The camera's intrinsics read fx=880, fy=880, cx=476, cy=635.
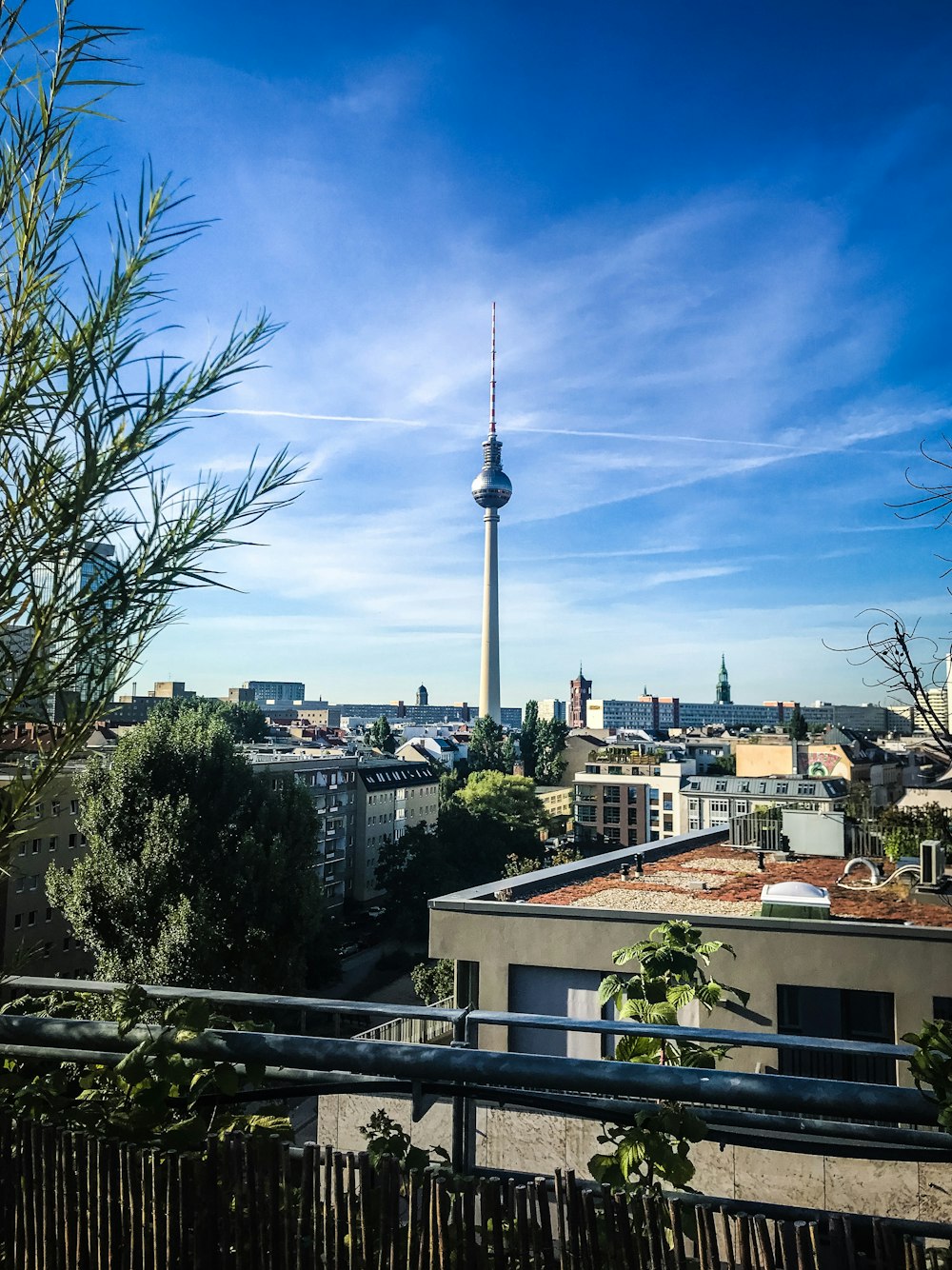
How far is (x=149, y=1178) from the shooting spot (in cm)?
200

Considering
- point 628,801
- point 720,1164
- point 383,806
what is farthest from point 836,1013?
point 628,801

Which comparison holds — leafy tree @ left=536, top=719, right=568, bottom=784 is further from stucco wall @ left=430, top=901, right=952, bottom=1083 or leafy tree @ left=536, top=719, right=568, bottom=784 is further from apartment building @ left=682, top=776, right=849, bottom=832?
stucco wall @ left=430, top=901, right=952, bottom=1083

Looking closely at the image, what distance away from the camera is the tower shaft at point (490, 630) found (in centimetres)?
14425

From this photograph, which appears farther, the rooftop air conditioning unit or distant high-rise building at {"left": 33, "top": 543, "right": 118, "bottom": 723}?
the rooftop air conditioning unit

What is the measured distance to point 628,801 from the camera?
69250 mm

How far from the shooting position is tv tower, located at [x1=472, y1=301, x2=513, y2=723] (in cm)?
14488

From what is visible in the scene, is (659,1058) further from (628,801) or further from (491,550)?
(491,550)

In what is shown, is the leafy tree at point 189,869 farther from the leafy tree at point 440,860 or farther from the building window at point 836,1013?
the leafy tree at point 440,860

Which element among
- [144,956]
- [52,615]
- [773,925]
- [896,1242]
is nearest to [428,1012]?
[896,1242]

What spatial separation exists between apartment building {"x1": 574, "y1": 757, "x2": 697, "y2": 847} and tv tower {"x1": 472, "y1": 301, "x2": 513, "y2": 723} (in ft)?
233

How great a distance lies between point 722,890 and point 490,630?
133m

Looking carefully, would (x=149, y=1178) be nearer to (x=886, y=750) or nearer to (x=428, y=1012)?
(x=428, y=1012)

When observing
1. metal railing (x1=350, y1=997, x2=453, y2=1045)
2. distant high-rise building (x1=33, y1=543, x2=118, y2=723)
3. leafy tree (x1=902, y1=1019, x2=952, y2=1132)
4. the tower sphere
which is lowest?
metal railing (x1=350, y1=997, x2=453, y2=1045)

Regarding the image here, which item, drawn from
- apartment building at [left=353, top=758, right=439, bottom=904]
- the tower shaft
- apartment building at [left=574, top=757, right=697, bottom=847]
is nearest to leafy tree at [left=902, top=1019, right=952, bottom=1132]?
apartment building at [left=353, top=758, right=439, bottom=904]
